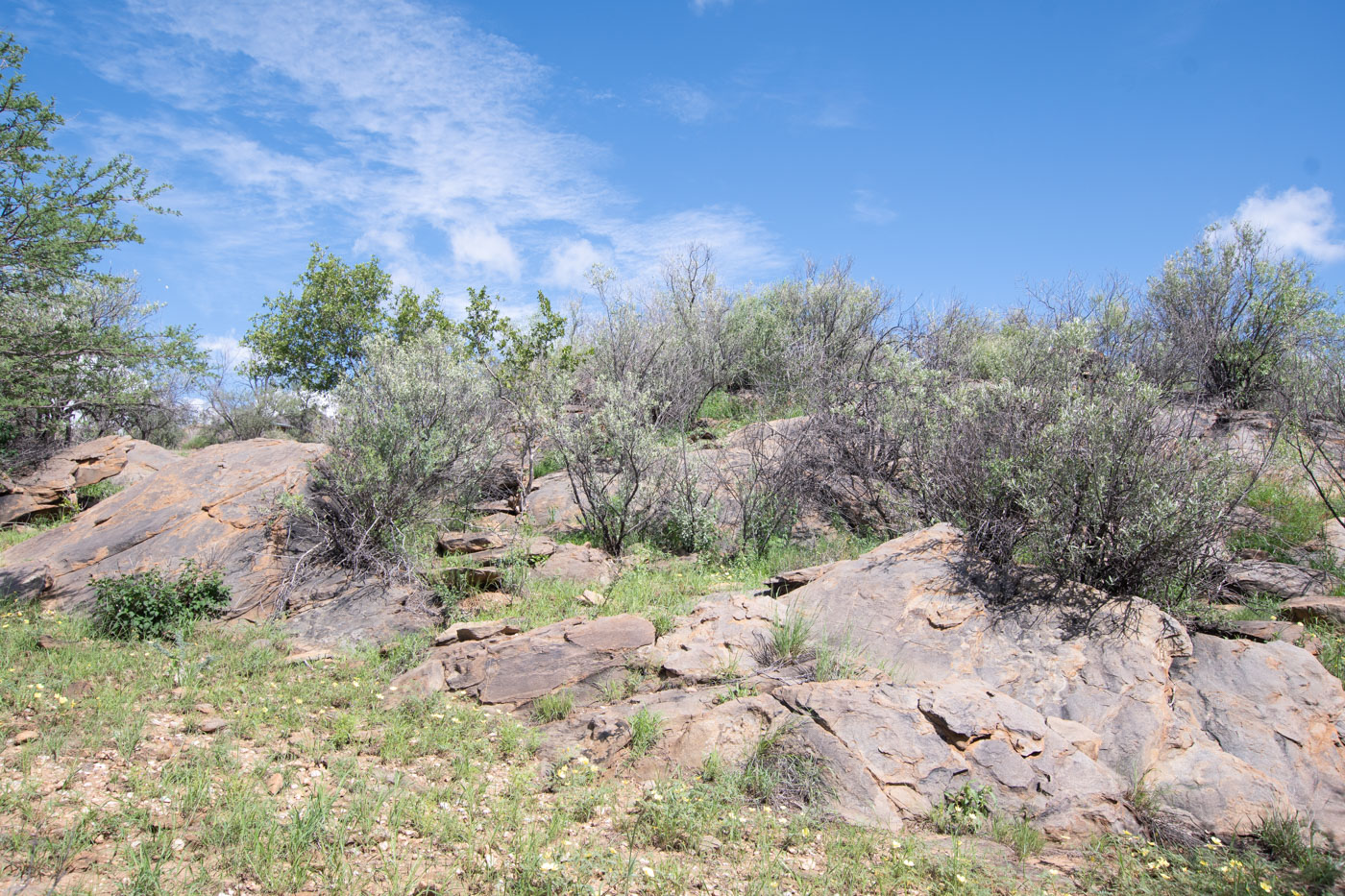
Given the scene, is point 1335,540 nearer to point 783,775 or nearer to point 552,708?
point 783,775

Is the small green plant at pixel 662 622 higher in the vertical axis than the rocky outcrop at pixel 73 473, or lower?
lower

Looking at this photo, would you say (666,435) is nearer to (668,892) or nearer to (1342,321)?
(668,892)

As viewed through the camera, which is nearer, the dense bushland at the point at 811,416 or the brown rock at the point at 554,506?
the dense bushland at the point at 811,416

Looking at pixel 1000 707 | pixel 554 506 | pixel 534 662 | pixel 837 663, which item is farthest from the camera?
pixel 554 506

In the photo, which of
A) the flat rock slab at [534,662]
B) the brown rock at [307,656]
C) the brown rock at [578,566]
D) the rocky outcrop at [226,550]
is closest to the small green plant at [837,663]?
the flat rock slab at [534,662]

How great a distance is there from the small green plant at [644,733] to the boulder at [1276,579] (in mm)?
6349

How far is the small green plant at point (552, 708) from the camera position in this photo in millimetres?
5883

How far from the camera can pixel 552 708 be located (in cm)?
590

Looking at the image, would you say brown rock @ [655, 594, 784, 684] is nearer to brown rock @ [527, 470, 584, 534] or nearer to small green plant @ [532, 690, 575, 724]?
small green plant @ [532, 690, 575, 724]

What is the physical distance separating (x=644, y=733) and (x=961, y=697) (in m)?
2.30

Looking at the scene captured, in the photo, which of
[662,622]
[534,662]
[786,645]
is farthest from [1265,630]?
[534,662]

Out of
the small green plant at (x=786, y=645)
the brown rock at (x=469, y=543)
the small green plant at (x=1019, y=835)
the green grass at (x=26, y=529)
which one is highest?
the green grass at (x=26, y=529)

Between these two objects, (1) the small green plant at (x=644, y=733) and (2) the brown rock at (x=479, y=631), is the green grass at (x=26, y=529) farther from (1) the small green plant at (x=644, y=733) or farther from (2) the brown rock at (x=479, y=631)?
(1) the small green plant at (x=644, y=733)

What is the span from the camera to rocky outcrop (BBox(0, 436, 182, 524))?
1327 centimetres
